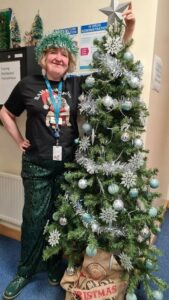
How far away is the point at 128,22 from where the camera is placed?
4.47 feet

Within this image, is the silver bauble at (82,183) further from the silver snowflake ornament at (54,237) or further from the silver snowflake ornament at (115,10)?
the silver snowflake ornament at (115,10)

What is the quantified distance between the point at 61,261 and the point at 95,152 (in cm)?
105

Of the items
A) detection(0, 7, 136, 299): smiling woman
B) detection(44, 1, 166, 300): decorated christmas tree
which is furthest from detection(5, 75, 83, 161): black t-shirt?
detection(44, 1, 166, 300): decorated christmas tree

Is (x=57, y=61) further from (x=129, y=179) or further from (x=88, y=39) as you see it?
(x=129, y=179)

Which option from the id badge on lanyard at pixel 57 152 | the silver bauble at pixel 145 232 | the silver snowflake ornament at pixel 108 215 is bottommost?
the silver bauble at pixel 145 232

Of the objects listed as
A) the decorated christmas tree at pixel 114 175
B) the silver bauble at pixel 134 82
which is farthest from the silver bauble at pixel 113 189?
the silver bauble at pixel 134 82

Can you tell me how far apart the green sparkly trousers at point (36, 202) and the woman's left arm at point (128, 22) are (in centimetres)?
83

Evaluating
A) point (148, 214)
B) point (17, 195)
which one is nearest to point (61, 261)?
point (17, 195)

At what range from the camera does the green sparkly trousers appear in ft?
5.25

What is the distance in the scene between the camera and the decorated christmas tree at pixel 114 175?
1293 millimetres

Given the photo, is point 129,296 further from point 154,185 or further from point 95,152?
point 95,152

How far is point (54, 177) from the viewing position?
1661mm

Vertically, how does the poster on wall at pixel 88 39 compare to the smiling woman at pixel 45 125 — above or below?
above

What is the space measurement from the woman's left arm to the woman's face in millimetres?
358
